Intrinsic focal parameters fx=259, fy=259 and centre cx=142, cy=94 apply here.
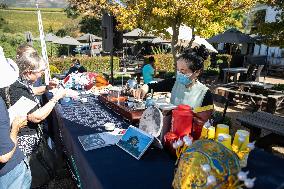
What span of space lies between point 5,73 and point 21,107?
48 centimetres

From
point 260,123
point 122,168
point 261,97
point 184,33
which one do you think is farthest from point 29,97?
point 184,33

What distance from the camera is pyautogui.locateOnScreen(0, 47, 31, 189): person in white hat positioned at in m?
1.84

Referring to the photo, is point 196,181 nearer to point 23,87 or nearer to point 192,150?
point 192,150

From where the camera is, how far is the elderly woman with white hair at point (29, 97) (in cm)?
247

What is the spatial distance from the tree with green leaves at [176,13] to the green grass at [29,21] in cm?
2858

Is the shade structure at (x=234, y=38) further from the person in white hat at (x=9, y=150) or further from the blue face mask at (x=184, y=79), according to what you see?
the person in white hat at (x=9, y=150)

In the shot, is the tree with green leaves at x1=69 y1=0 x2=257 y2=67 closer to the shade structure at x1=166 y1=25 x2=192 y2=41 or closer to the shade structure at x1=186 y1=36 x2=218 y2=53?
the shade structure at x1=166 y1=25 x2=192 y2=41

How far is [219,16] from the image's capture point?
29.9ft

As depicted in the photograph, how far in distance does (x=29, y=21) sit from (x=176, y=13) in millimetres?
36400

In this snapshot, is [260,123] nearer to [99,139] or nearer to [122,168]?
[99,139]

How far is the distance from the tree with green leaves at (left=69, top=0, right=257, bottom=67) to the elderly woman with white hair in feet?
18.4

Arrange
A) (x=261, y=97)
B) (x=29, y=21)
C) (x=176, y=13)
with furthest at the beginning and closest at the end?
(x=29, y=21)
(x=176, y=13)
(x=261, y=97)

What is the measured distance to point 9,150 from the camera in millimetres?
1882

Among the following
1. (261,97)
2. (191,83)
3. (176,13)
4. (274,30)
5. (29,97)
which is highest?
(176,13)
